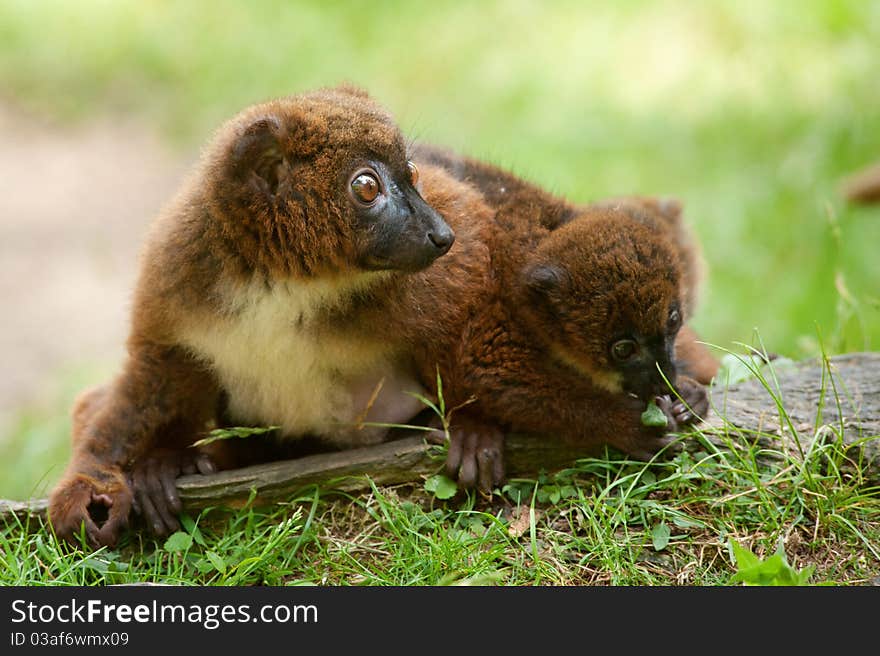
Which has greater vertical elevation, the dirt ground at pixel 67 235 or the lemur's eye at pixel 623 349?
the dirt ground at pixel 67 235

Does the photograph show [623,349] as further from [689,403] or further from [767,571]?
[767,571]

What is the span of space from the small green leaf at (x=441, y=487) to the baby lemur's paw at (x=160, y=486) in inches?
40.8

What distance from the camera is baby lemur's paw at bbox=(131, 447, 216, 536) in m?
4.63

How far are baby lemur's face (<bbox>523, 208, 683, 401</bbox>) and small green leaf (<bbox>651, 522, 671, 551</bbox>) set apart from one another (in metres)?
0.62

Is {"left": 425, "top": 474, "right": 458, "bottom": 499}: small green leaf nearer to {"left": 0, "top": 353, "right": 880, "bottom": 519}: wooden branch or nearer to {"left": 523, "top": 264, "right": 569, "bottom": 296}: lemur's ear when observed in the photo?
{"left": 0, "top": 353, "right": 880, "bottom": 519}: wooden branch

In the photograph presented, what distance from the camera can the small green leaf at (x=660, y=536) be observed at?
423 centimetres

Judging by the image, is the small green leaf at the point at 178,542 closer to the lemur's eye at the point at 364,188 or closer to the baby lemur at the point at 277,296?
the baby lemur at the point at 277,296

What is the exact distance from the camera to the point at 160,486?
15.4ft

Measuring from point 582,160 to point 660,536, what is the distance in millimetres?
6771

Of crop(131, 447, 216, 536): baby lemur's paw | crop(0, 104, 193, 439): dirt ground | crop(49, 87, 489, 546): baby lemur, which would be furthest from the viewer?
crop(0, 104, 193, 439): dirt ground

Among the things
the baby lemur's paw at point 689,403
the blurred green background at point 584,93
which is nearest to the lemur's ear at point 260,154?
the baby lemur's paw at point 689,403

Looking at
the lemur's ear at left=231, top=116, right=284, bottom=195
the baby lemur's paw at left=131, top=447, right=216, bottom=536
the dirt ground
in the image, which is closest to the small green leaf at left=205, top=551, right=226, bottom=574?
the baby lemur's paw at left=131, top=447, right=216, bottom=536

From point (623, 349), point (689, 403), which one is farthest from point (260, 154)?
point (689, 403)

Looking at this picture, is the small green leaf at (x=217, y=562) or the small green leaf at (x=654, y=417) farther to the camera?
the small green leaf at (x=654, y=417)
